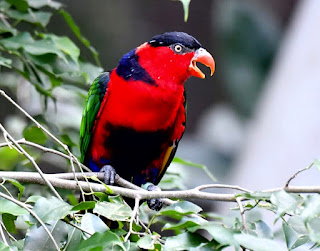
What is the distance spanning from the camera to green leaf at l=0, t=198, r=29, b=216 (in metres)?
1.38

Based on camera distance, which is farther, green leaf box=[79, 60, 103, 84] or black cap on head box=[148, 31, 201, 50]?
black cap on head box=[148, 31, 201, 50]

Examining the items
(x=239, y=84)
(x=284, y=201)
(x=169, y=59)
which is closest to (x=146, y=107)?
(x=169, y=59)

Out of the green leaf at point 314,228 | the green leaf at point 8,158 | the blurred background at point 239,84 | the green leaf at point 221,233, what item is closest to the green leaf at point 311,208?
the green leaf at point 314,228

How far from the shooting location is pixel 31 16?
225 centimetres

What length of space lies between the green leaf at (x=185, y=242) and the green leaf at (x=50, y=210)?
9.4 inches

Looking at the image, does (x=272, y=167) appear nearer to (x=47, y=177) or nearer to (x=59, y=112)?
(x=59, y=112)

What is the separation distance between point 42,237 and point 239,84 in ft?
13.9

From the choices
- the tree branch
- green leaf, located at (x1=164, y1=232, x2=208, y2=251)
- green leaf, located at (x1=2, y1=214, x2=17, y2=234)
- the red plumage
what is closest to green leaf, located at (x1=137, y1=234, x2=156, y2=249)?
green leaf, located at (x1=164, y1=232, x2=208, y2=251)

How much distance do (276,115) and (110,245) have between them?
3.55 m

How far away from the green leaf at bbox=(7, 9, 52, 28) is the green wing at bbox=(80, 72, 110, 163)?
0.34 meters

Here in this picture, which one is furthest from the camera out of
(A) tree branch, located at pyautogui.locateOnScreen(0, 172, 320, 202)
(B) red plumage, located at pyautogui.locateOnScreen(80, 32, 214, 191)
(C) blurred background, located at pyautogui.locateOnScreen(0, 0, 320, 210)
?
(C) blurred background, located at pyautogui.locateOnScreen(0, 0, 320, 210)

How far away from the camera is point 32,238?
4.55 ft

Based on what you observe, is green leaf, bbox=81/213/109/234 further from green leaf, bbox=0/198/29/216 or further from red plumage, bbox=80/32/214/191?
red plumage, bbox=80/32/214/191

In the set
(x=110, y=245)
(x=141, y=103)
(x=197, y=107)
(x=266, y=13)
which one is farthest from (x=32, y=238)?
(x=197, y=107)
